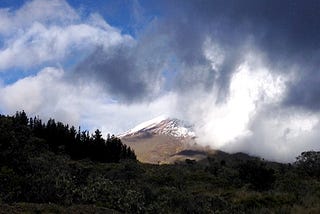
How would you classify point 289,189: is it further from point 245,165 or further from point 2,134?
point 2,134

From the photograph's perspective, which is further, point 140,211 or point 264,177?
point 264,177

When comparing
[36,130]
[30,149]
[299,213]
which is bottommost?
[299,213]

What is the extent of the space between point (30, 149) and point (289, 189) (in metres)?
14.6

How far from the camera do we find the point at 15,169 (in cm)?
1844

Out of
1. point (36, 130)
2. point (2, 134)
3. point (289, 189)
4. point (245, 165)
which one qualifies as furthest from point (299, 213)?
point (36, 130)

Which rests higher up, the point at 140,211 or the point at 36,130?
the point at 36,130

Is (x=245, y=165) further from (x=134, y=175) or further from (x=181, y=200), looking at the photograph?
(x=181, y=200)

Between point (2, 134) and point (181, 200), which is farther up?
point (2, 134)

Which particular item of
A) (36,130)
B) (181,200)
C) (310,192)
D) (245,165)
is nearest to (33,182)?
(181,200)

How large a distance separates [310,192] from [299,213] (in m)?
6.76

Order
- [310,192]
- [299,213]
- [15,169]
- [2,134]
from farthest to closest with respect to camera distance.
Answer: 1. [310,192]
2. [2,134]
3. [15,169]
4. [299,213]

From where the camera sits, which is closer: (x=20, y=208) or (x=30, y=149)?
(x=20, y=208)

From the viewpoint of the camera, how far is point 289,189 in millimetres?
26359

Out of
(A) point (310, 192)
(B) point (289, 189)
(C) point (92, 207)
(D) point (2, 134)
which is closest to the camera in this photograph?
(C) point (92, 207)
